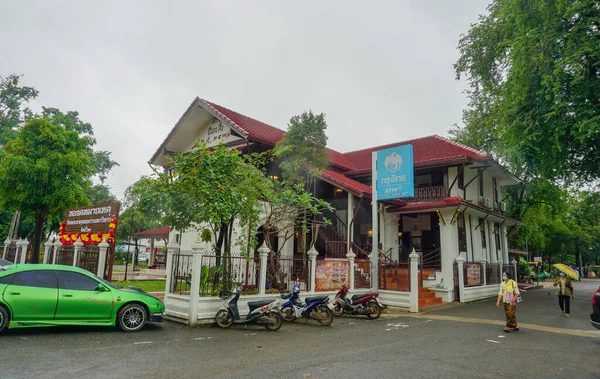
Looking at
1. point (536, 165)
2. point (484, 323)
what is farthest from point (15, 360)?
point (536, 165)

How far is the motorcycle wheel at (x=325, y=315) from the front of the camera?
9.34 meters

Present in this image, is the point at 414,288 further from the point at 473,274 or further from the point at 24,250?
the point at 24,250

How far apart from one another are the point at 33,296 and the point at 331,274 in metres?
7.90

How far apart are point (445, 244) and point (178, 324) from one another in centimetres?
1217

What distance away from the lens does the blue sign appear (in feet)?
40.5

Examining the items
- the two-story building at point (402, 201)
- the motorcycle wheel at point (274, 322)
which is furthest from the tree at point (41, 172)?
the motorcycle wheel at point (274, 322)

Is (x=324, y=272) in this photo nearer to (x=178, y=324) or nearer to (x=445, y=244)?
(x=178, y=324)

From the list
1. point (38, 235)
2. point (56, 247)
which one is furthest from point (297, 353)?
point (38, 235)

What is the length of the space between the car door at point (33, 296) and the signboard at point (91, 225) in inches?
200

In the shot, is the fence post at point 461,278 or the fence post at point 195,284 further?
the fence post at point 461,278

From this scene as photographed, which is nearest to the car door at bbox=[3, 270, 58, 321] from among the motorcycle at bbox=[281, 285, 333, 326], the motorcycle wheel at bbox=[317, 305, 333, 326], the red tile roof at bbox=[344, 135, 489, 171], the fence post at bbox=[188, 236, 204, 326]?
the fence post at bbox=[188, 236, 204, 326]

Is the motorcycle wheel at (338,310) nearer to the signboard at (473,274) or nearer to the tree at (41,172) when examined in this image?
the signboard at (473,274)

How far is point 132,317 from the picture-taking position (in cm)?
792

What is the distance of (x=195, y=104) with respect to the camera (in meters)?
17.3
